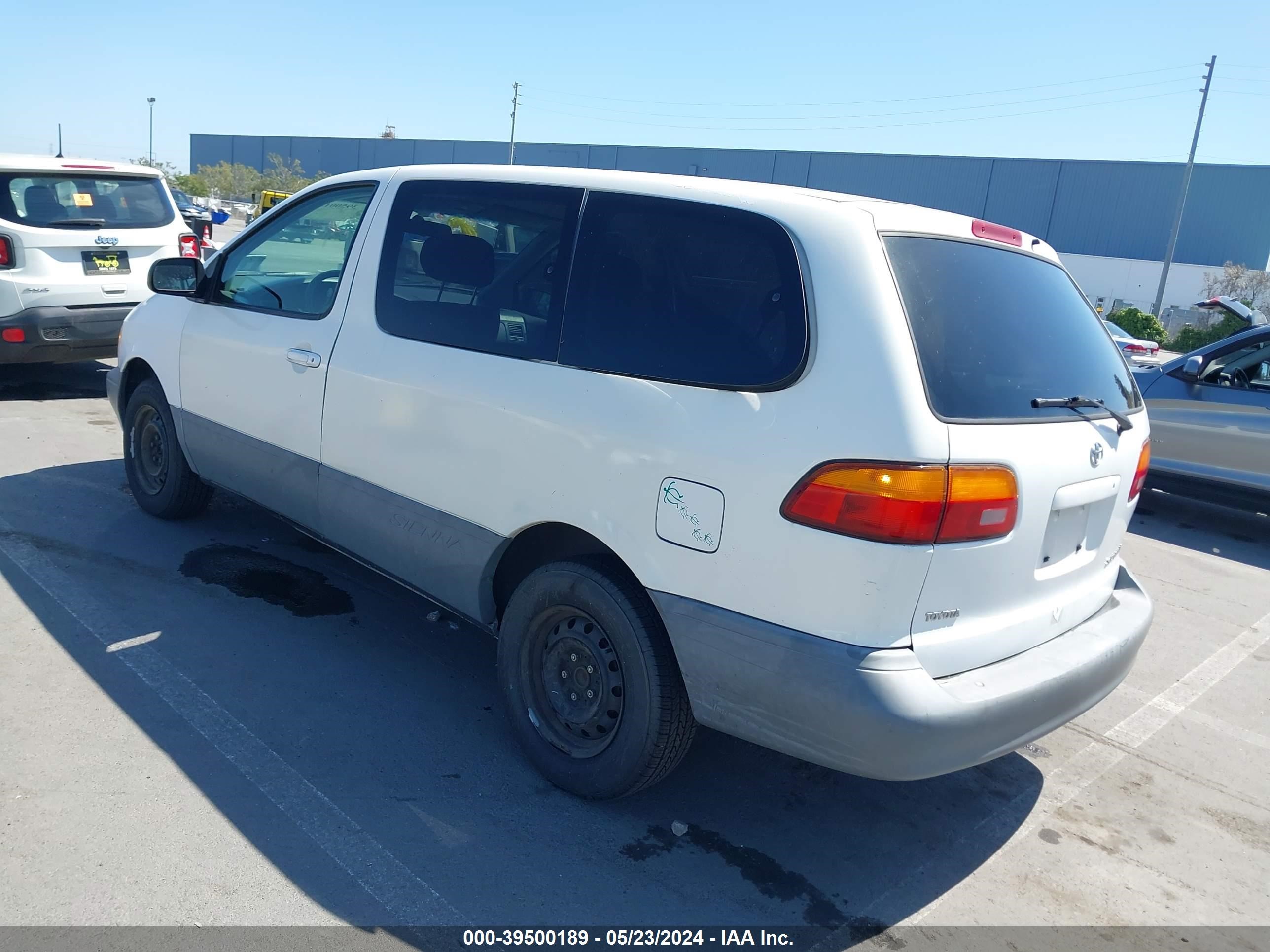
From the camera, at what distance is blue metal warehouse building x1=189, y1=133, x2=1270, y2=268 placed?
45.5m

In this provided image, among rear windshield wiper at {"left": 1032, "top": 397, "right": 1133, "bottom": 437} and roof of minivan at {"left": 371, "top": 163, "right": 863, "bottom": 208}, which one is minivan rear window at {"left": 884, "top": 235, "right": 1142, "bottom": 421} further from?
roof of minivan at {"left": 371, "top": 163, "right": 863, "bottom": 208}

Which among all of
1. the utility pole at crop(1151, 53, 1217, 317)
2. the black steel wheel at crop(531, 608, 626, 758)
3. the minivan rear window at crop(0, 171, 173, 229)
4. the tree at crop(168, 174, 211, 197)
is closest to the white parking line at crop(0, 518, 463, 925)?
the black steel wheel at crop(531, 608, 626, 758)

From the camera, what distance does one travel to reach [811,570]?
2.59 meters

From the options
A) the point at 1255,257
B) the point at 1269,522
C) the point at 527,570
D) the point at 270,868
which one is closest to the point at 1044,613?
the point at 527,570

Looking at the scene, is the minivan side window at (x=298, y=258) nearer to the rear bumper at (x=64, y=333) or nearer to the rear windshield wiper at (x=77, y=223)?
the rear bumper at (x=64, y=333)

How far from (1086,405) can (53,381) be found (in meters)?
9.26

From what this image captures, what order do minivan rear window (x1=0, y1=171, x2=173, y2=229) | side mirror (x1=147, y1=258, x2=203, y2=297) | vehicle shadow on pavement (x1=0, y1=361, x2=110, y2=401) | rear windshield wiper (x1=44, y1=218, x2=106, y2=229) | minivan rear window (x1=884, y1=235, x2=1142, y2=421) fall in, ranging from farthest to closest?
vehicle shadow on pavement (x1=0, y1=361, x2=110, y2=401) < rear windshield wiper (x1=44, y1=218, x2=106, y2=229) < minivan rear window (x1=0, y1=171, x2=173, y2=229) < side mirror (x1=147, y1=258, x2=203, y2=297) < minivan rear window (x1=884, y1=235, x2=1142, y2=421)

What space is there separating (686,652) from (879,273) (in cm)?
121

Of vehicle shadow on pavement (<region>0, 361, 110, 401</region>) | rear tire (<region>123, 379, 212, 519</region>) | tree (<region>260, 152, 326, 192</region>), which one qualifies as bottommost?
vehicle shadow on pavement (<region>0, 361, 110, 401</region>)

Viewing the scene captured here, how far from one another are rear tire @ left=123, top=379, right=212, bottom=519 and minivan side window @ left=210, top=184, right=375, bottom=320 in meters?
0.88

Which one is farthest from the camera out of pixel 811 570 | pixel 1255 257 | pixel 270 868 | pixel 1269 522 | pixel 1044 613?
pixel 1255 257

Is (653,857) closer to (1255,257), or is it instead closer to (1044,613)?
(1044,613)

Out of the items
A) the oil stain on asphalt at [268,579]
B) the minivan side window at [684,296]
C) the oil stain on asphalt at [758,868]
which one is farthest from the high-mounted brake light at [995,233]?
the oil stain on asphalt at [268,579]

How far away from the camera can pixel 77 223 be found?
807cm
